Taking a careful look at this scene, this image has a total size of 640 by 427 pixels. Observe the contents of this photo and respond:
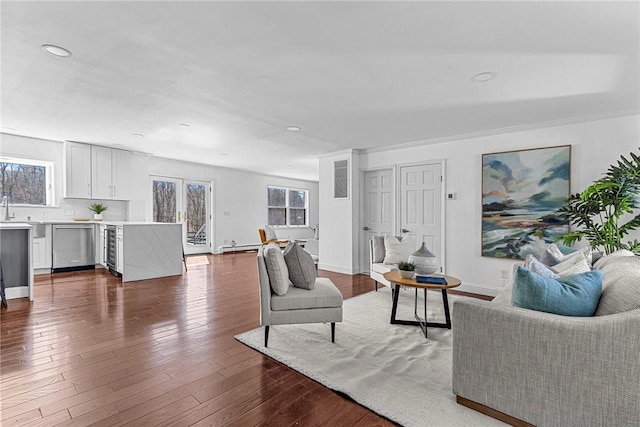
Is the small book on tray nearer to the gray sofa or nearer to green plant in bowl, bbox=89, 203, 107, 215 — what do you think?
the gray sofa

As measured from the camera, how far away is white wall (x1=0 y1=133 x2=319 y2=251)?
18.2ft

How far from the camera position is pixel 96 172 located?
6086 mm

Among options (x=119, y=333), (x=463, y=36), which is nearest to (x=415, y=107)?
(x=463, y=36)

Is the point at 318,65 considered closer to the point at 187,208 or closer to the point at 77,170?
the point at 77,170

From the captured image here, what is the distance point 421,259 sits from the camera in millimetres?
3217

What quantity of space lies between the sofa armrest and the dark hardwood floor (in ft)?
2.09

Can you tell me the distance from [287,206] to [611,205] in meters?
8.60

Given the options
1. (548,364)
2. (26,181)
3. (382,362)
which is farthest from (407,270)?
(26,181)

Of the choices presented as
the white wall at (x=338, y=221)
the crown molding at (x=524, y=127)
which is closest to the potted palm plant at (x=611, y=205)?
the crown molding at (x=524, y=127)

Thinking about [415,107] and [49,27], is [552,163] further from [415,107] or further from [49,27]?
[49,27]

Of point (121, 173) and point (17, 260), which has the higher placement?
point (121, 173)

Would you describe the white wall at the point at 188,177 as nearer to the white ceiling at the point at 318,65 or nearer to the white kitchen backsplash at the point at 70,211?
the white kitchen backsplash at the point at 70,211

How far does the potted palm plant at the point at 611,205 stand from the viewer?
3.21 m

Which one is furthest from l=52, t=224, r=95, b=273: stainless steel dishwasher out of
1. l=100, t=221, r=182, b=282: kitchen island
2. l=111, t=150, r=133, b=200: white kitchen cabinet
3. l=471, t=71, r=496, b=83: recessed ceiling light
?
l=471, t=71, r=496, b=83: recessed ceiling light
